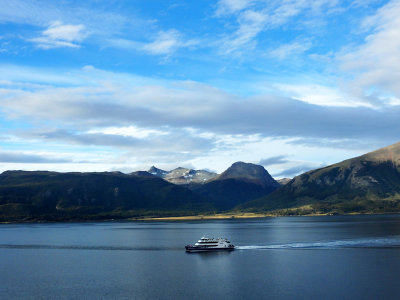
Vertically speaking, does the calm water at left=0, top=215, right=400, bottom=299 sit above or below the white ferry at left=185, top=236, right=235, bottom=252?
below

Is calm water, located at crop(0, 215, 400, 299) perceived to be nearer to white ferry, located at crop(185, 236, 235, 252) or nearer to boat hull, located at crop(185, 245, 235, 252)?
boat hull, located at crop(185, 245, 235, 252)

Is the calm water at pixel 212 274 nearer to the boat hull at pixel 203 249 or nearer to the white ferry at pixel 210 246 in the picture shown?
the boat hull at pixel 203 249

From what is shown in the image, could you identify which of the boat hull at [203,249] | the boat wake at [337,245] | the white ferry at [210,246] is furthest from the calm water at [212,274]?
the white ferry at [210,246]

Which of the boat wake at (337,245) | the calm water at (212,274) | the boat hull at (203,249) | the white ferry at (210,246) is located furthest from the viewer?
the white ferry at (210,246)

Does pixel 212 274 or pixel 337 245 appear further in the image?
pixel 337 245

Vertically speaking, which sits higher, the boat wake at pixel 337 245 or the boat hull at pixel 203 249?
the boat hull at pixel 203 249

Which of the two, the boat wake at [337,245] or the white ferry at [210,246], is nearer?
the boat wake at [337,245]

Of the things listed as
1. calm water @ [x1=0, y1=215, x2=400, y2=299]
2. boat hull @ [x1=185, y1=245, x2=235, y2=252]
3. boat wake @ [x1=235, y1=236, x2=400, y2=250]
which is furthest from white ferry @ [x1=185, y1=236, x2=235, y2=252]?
boat wake @ [x1=235, y1=236, x2=400, y2=250]

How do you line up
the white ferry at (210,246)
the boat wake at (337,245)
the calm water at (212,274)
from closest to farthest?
1. the calm water at (212,274)
2. the boat wake at (337,245)
3. the white ferry at (210,246)

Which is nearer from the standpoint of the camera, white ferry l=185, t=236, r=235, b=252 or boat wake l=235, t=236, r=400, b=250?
boat wake l=235, t=236, r=400, b=250

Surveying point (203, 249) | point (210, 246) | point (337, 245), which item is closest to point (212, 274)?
point (203, 249)

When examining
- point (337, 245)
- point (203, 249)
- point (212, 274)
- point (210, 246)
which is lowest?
point (337, 245)

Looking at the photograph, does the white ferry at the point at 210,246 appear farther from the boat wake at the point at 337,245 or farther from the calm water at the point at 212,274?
the boat wake at the point at 337,245

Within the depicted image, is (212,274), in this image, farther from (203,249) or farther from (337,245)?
(337,245)
